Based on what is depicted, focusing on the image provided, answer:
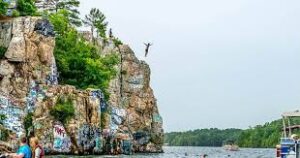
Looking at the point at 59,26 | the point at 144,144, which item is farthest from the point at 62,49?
the point at 144,144

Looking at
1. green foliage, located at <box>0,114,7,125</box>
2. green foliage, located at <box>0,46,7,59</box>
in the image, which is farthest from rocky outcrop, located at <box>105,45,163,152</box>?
green foliage, located at <box>0,114,7,125</box>

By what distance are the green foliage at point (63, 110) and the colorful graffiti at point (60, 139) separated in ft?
3.08

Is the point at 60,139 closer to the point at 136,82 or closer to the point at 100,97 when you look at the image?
the point at 100,97

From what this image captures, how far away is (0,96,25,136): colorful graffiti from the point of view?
6300 centimetres

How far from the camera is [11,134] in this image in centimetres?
6222

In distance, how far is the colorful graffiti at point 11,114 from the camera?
63.0 meters

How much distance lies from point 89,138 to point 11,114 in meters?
12.9

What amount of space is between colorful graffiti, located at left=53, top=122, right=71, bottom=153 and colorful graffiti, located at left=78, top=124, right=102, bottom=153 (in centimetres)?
223

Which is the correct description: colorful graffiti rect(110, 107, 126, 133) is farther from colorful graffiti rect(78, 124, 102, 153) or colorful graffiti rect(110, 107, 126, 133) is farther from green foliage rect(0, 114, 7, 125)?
green foliage rect(0, 114, 7, 125)

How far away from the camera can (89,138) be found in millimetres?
73625

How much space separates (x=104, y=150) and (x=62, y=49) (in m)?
19.9

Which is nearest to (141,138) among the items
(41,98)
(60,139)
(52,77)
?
(52,77)

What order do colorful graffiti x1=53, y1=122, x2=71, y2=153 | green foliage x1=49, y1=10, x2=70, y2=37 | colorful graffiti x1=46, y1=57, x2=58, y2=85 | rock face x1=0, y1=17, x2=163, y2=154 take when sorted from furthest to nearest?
green foliage x1=49, y1=10, x2=70, y2=37, colorful graffiti x1=46, y1=57, x2=58, y2=85, colorful graffiti x1=53, y1=122, x2=71, y2=153, rock face x1=0, y1=17, x2=163, y2=154

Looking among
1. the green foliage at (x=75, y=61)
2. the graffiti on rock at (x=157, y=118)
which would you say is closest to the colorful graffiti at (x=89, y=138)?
the green foliage at (x=75, y=61)
